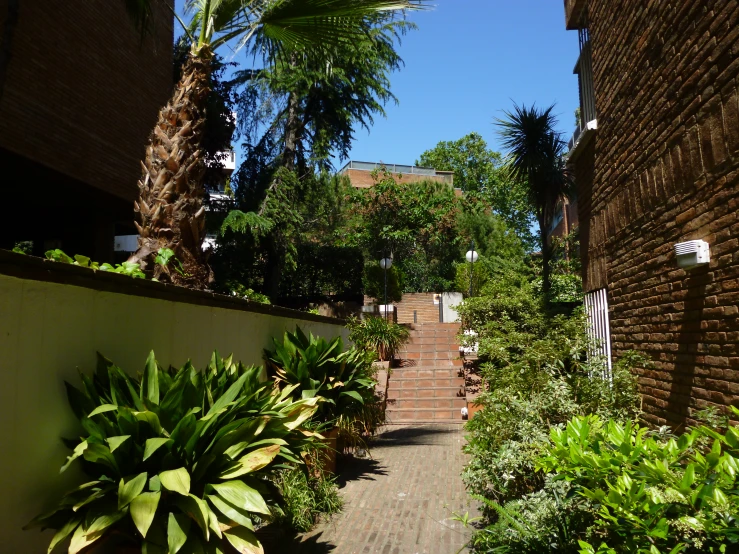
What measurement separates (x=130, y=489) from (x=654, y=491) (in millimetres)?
2507

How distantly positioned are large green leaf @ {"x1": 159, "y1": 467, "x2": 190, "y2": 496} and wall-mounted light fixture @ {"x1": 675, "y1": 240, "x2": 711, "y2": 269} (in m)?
3.94

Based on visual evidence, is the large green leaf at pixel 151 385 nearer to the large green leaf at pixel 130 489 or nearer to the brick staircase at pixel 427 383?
the large green leaf at pixel 130 489

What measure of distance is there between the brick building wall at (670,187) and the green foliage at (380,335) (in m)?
6.98

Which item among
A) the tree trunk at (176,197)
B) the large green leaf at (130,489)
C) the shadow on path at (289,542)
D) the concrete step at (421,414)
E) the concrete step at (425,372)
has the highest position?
the tree trunk at (176,197)

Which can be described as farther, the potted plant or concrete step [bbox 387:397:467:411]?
concrete step [bbox 387:397:467:411]

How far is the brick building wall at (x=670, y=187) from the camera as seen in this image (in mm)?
4492

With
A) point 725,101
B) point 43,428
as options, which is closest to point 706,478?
point 725,101

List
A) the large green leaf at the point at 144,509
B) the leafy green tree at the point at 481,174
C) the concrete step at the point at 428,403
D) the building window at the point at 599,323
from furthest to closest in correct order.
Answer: the leafy green tree at the point at 481,174
the concrete step at the point at 428,403
the building window at the point at 599,323
the large green leaf at the point at 144,509

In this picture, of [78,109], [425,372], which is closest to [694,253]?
[425,372]

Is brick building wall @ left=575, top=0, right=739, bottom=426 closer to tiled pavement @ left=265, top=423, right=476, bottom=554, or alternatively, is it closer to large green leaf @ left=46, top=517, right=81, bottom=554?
tiled pavement @ left=265, top=423, right=476, bottom=554

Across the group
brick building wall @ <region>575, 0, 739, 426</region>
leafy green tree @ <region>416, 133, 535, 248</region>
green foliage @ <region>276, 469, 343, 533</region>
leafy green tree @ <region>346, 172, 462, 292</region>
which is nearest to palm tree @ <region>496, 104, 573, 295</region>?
brick building wall @ <region>575, 0, 739, 426</region>

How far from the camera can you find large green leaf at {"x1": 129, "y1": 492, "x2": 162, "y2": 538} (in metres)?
3.02

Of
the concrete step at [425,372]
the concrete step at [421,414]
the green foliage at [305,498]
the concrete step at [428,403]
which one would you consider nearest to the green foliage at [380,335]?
the concrete step at [425,372]

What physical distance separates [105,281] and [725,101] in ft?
14.4
